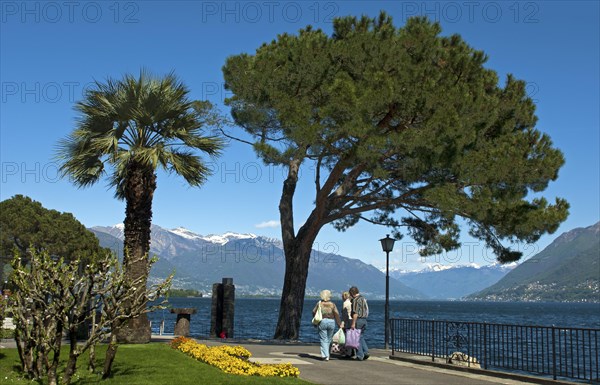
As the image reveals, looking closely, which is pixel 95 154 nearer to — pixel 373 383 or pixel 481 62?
pixel 373 383

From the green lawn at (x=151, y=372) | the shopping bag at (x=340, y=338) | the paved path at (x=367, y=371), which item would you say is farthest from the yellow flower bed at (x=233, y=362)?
the shopping bag at (x=340, y=338)

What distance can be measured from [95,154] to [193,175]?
3.02 m

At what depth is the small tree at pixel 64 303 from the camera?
11.0 meters

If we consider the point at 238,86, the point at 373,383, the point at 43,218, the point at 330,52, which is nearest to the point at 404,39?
the point at 330,52

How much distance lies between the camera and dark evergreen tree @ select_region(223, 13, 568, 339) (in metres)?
20.8

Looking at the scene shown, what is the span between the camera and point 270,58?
22.3m

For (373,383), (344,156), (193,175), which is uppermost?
(344,156)

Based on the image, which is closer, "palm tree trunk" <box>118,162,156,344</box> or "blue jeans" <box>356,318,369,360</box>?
"blue jeans" <box>356,318,369,360</box>

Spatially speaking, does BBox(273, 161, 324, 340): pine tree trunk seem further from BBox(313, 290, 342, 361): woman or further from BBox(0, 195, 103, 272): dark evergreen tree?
BBox(0, 195, 103, 272): dark evergreen tree

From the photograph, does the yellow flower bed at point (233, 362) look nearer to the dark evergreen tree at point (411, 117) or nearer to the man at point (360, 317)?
the man at point (360, 317)

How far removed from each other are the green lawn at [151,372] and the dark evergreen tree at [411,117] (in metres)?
9.14

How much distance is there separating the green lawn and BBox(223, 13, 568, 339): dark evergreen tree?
360 inches

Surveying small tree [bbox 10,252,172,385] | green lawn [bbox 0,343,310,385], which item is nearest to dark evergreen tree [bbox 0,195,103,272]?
green lawn [bbox 0,343,310,385]

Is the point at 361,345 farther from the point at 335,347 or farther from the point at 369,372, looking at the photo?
the point at 369,372
